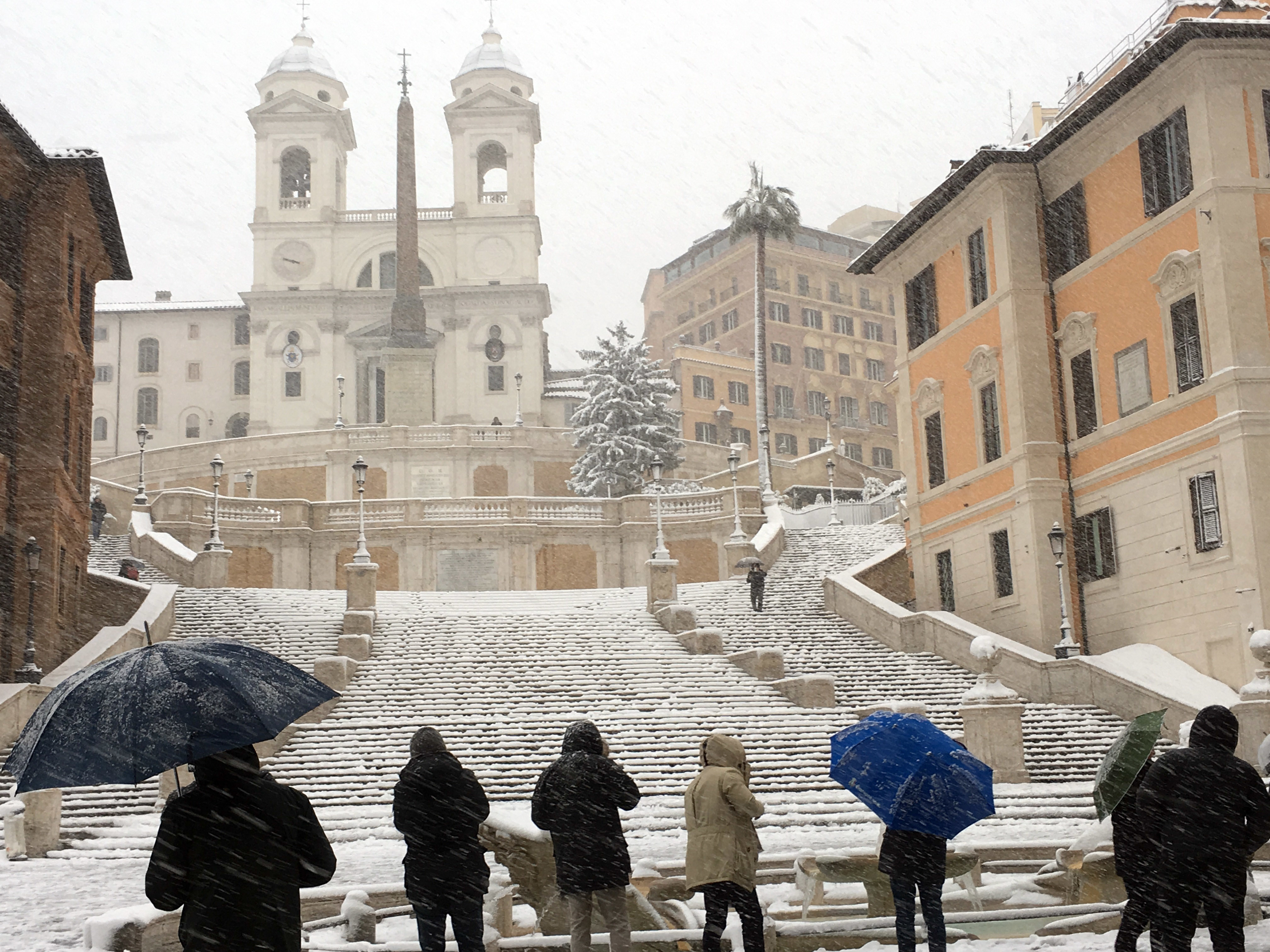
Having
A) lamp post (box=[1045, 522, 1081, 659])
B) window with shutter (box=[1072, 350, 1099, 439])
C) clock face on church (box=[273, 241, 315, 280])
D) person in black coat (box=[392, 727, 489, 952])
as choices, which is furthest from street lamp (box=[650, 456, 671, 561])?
clock face on church (box=[273, 241, 315, 280])

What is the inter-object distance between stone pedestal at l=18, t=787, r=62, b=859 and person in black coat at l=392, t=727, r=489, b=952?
9650 mm

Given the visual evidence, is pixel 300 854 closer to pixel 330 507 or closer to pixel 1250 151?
pixel 1250 151

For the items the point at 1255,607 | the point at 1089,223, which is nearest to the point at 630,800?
the point at 1255,607

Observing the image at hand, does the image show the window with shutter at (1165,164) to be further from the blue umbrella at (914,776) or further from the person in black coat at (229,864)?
the person in black coat at (229,864)

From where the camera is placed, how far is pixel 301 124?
80.2m

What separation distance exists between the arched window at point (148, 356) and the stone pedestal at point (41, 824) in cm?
7339

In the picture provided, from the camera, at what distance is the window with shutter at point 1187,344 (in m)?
24.0

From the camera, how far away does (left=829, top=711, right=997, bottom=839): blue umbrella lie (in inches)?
335

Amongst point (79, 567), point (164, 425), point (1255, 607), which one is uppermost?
point (164, 425)

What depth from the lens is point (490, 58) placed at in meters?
82.1

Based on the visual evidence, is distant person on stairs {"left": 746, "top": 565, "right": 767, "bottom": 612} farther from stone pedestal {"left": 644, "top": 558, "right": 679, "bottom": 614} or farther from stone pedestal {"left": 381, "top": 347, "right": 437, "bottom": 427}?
stone pedestal {"left": 381, "top": 347, "right": 437, "bottom": 427}

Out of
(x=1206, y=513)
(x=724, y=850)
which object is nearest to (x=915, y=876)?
(x=724, y=850)

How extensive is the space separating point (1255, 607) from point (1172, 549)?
250 centimetres

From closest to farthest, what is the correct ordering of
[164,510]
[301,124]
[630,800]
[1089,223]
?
[630,800], [1089,223], [164,510], [301,124]
